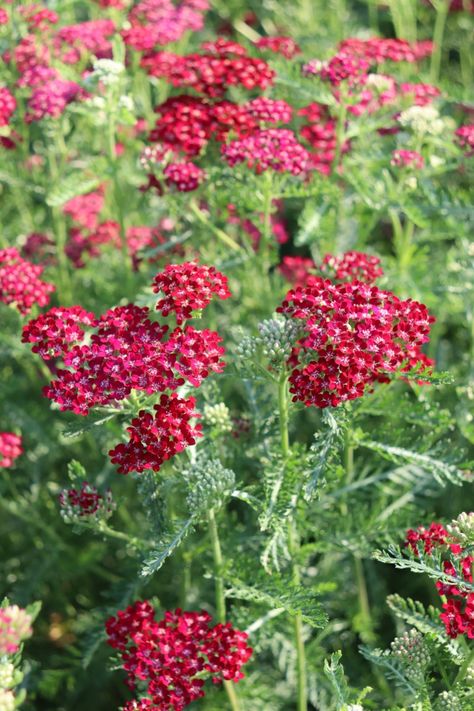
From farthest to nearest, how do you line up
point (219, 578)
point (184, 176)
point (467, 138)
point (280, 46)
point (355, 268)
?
point (280, 46), point (467, 138), point (184, 176), point (355, 268), point (219, 578)

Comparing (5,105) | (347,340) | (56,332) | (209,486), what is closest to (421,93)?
(5,105)

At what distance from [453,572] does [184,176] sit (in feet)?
5.97

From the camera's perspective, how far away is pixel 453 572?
223 centimetres

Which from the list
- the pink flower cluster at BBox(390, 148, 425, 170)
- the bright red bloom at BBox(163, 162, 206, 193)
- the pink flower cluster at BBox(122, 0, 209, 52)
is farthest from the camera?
the pink flower cluster at BBox(122, 0, 209, 52)

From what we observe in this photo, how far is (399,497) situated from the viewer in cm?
345

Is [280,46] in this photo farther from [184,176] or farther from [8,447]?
[8,447]

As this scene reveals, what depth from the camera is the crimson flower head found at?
7.78ft

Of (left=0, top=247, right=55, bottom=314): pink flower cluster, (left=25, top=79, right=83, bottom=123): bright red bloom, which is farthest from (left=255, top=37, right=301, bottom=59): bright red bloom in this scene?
(left=0, top=247, right=55, bottom=314): pink flower cluster

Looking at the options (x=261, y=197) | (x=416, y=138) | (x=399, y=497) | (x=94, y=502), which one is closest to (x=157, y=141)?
(x=261, y=197)

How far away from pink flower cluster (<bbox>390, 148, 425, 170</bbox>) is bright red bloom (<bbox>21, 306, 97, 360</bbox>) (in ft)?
5.14

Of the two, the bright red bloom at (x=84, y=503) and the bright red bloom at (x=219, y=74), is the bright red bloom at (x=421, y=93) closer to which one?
the bright red bloom at (x=219, y=74)

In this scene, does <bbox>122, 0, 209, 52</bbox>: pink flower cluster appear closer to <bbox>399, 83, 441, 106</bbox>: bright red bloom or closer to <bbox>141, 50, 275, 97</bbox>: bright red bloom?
<bbox>141, 50, 275, 97</bbox>: bright red bloom

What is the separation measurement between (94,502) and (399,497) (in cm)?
142

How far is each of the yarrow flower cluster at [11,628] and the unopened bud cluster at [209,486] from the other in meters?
0.56
